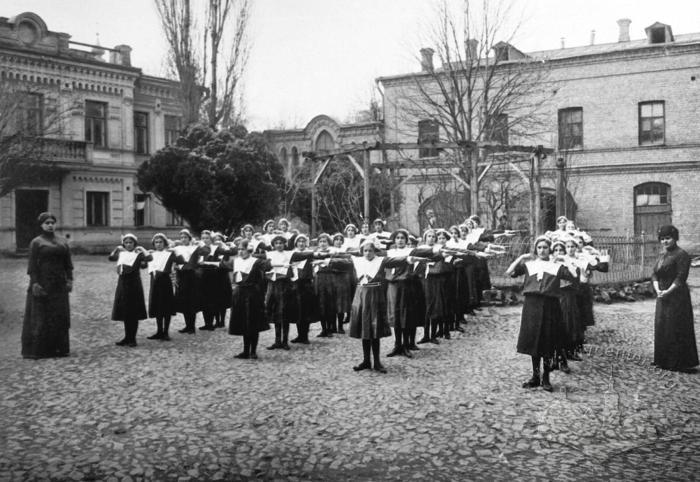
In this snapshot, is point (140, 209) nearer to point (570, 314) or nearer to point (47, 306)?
point (47, 306)

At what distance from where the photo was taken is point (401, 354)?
967 cm

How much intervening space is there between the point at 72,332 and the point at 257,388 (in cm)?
534

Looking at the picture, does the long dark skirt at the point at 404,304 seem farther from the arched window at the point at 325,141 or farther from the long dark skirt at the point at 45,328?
the arched window at the point at 325,141

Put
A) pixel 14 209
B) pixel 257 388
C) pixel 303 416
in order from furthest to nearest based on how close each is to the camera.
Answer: pixel 14 209 < pixel 257 388 < pixel 303 416

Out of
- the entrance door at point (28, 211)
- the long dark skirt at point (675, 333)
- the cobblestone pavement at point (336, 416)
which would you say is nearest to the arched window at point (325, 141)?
the entrance door at point (28, 211)

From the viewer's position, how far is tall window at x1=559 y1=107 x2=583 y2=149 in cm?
2989

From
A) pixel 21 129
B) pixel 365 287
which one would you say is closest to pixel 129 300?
pixel 365 287

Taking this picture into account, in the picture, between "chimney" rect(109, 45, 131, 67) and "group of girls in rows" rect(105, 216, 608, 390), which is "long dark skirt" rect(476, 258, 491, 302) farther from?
"chimney" rect(109, 45, 131, 67)

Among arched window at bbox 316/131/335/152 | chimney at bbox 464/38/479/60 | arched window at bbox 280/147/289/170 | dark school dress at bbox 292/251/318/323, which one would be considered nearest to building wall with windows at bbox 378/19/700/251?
arched window at bbox 316/131/335/152

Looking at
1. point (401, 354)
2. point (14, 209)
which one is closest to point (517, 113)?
point (14, 209)

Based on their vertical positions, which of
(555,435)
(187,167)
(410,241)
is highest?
(187,167)

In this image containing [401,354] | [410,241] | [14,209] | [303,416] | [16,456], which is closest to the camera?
[16,456]

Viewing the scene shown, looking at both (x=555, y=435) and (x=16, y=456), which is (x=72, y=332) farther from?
(x=555, y=435)

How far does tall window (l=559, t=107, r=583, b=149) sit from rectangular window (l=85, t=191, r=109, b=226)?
19858 mm
